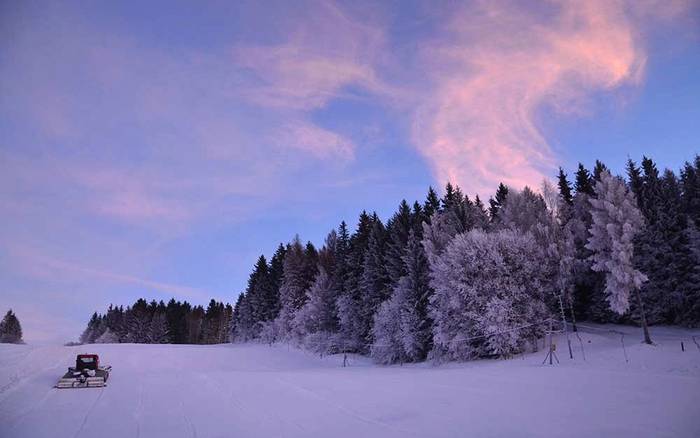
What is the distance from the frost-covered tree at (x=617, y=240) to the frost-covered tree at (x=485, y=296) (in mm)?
5886

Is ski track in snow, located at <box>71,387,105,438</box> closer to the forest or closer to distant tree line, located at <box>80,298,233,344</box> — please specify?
the forest

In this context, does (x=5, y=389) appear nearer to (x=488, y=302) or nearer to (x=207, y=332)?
(x=488, y=302)

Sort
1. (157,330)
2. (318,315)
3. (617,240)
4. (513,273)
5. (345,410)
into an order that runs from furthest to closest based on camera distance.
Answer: (157,330), (318,315), (513,273), (617,240), (345,410)

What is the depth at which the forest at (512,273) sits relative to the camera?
3881cm

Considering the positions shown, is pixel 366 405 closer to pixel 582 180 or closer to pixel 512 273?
pixel 512 273

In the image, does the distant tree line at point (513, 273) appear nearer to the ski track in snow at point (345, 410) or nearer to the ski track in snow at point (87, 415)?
the ski track in snow at point (345, 410)

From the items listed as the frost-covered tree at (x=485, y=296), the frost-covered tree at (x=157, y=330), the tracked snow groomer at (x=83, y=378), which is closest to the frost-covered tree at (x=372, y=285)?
the frost-covered tree at (x=485, y=296)

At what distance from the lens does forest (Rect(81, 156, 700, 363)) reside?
38.8m

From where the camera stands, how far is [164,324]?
10412 centimetres

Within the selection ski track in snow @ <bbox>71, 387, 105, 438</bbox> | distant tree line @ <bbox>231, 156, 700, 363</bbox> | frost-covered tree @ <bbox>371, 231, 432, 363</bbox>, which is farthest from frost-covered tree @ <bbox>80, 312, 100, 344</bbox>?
ski track in snow @ <bbox>71, 387, 105, 438</bbox>

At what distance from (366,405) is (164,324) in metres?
102

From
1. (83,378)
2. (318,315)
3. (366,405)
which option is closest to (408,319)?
(318,315)

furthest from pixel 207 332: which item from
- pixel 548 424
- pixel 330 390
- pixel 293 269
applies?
pixel 548 424

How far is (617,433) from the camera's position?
1061 cm
